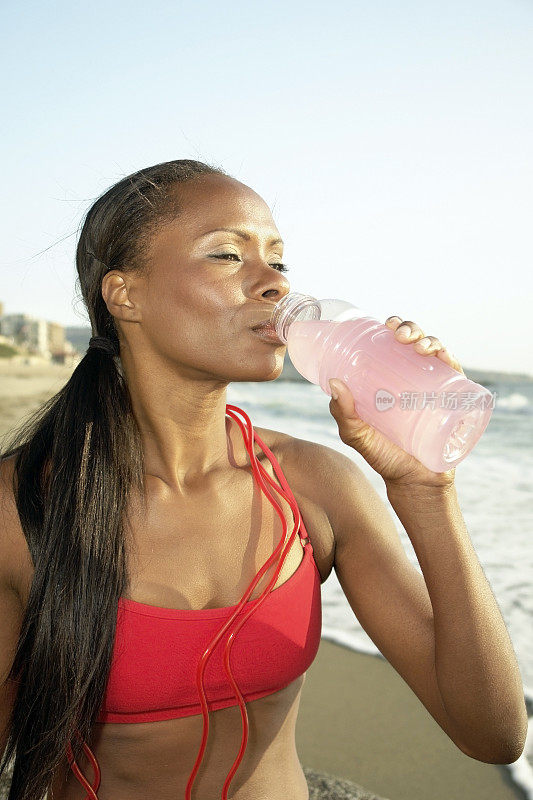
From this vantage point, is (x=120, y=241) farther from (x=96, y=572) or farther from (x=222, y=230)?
(x=96, y=572)

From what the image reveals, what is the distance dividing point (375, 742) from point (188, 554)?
→ 207 centimetres

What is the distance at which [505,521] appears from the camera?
7.20m

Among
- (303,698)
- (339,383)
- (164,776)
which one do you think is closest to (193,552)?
(164,776)

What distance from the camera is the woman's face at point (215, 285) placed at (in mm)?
1889

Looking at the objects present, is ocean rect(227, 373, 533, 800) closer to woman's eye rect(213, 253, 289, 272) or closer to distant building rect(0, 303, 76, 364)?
woman's eye rect(213, 253, 289, 272)

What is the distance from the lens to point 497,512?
298 inches

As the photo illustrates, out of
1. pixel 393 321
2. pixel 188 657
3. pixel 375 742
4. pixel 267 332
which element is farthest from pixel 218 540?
pixel 375 742

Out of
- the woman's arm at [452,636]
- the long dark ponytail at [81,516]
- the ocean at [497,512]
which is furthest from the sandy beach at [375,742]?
the woman's arm at [452,636]

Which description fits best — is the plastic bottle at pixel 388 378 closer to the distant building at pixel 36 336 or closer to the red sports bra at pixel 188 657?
the red sports bra at pixel 188 657

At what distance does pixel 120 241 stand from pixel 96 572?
938 mm

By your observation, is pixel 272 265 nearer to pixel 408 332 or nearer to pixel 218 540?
pixel 408 332

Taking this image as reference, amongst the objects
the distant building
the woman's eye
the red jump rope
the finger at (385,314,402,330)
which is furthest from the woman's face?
the distant building

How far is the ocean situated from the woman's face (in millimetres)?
647

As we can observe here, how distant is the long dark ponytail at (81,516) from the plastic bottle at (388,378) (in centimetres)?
50
